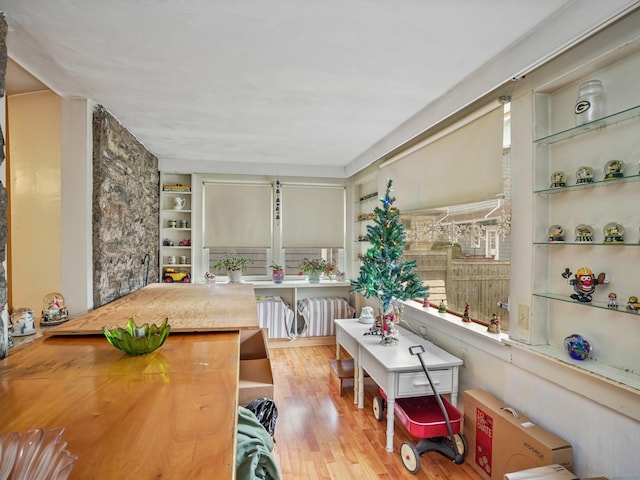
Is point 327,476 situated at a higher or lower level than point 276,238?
lower

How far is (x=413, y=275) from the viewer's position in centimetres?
291

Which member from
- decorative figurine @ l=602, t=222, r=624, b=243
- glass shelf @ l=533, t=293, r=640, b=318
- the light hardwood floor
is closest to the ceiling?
decorative figurine @ l=602, t=222, r=624, b=243

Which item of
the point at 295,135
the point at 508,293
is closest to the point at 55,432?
the point at 508,293

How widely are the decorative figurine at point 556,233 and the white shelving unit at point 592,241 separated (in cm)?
2

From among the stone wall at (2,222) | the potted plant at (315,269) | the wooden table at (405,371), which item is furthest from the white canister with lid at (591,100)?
the potted plant at (315,269)

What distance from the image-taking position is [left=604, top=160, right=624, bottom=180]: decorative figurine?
1.55 m

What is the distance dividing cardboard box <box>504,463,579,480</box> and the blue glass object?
512 mm

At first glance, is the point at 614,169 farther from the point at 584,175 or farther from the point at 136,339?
the point at 136,339

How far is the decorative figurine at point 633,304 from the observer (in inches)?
58.0

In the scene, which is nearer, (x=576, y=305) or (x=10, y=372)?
(x=10, y=372)

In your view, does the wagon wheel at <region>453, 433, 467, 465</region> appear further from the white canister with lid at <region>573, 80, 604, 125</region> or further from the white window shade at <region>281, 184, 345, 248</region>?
the white window shade at <region>281, 184, 345, 248</region>

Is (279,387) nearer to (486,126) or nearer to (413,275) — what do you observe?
(413,275)

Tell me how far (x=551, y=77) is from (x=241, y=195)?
4108 millimetres

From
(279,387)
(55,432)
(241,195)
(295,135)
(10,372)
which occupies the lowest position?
(279,387)
